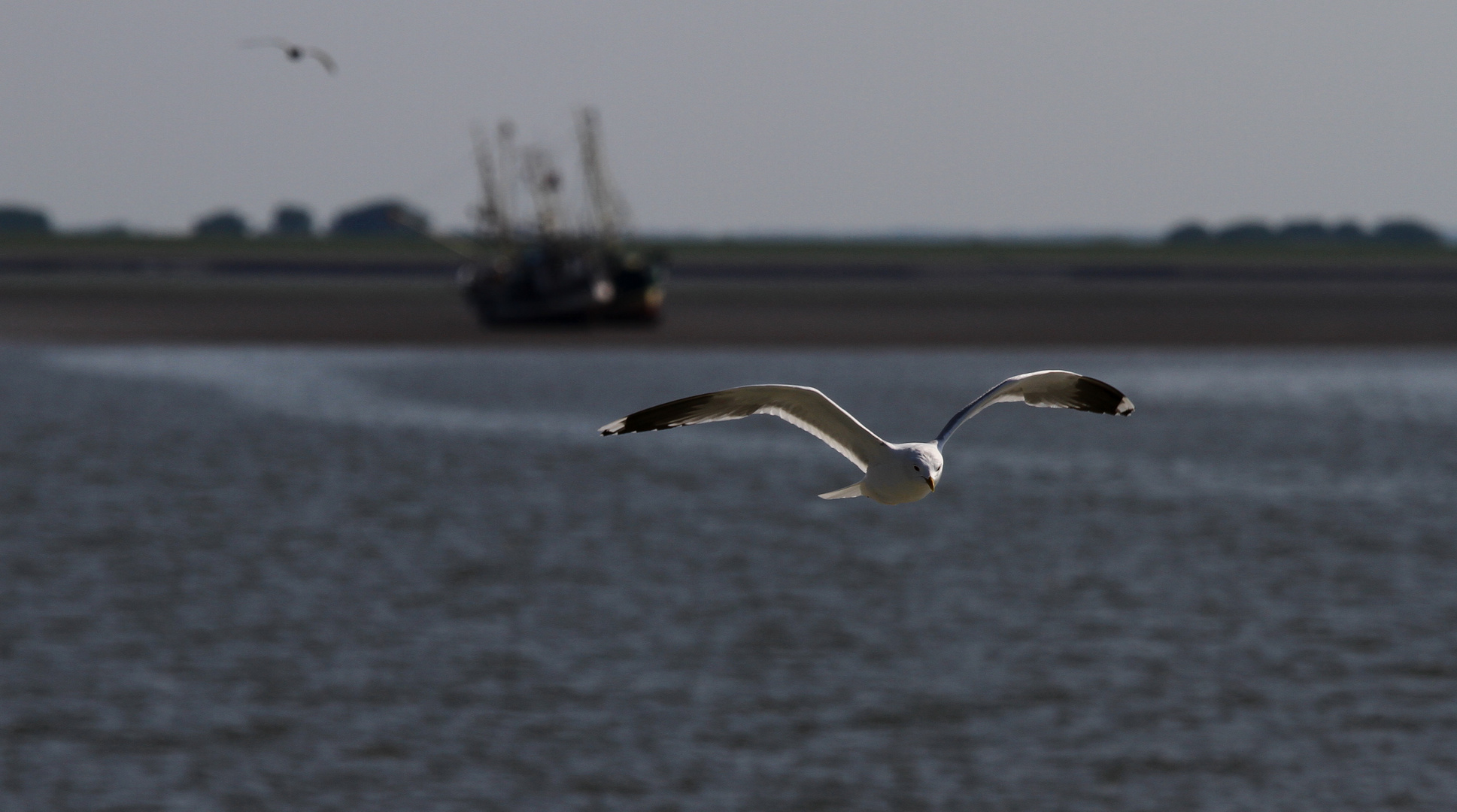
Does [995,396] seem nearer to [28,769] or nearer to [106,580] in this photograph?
[28,769]

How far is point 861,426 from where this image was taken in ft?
35.1

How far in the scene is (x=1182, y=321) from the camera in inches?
6398

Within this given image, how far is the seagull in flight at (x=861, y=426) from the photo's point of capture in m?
10.1

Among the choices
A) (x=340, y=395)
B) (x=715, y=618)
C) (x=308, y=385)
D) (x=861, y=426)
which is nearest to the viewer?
(x=861, y=426)

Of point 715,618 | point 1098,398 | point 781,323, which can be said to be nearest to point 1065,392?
point 1098,398

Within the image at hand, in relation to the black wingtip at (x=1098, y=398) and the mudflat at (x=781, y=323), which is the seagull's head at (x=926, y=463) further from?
the mudflat at (x=781, y=323)

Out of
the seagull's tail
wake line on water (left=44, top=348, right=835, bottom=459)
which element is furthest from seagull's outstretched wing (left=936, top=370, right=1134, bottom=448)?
wake line on water (left=44, top=348, right=835, bottom=459)

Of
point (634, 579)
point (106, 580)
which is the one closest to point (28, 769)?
point (106, 580)

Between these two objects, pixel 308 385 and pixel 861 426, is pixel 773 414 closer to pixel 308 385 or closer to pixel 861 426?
pixel 861 426

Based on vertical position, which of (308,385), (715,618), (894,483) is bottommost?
(715,618)

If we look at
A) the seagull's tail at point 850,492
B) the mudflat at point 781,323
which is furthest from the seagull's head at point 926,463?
the mudflat at point 781,323

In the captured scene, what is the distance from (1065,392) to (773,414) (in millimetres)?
1852

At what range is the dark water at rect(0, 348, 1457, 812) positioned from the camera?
126 ft

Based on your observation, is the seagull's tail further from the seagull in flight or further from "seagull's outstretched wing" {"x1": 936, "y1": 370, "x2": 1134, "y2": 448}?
"seagull's outstretched wing" {"x1": 936, "y1": 370, "x2": 1134, "y2": 448}
